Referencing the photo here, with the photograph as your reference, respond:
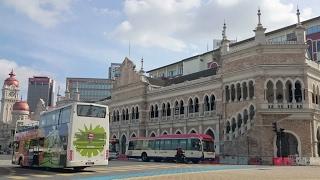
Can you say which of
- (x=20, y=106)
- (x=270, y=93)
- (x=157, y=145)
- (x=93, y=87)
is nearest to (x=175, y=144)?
(x=157, y=145)

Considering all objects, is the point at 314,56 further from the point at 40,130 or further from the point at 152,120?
the point at 40,130

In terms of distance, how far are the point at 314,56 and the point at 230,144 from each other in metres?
32.9

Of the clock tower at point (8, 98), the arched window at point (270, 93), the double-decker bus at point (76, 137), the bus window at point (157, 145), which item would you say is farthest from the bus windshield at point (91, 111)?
the clock tower at point (8, 98)

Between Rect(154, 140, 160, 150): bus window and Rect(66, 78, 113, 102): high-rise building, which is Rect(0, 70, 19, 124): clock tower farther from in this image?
Rect(154, 140, 160, 150): bus window

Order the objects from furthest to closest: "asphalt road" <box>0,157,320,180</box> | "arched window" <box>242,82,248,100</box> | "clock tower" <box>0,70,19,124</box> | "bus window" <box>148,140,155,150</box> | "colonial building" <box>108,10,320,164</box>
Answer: "clock tower" <box>0,70,19,124</box>
"bus window" <box>148,140,155,150</box>
"arched window" <box>242,82,248,100</box>
"colonial building" <box>108,10,320,164</box>
"asphalt road" <box>0,157,320,180</box>

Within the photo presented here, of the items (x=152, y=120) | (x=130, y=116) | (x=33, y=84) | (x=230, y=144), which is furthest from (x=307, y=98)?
(x=33, y=84)

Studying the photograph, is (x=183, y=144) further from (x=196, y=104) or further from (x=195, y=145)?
(x=196, y=104)

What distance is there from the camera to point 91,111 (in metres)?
23.0

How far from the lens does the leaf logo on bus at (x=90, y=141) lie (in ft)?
73.8

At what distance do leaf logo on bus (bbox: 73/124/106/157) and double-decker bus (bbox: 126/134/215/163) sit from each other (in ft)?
57.1

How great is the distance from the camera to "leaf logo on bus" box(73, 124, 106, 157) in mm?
22484

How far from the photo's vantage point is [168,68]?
8244 centimetres

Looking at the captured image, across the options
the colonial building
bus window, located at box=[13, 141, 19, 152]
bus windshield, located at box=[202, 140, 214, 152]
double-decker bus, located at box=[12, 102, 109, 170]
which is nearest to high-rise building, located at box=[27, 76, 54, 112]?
the colonial building

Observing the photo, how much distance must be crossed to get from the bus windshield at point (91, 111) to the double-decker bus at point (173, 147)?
17.7m
